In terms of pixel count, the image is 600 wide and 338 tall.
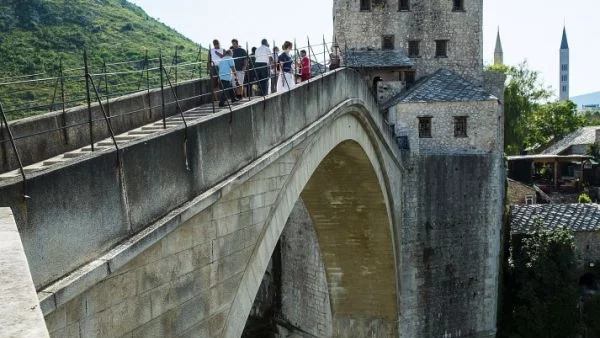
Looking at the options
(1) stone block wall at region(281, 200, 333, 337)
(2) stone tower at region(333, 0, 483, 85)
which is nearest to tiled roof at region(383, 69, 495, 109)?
(2) stone tower at region(333, 0, 483, 85)

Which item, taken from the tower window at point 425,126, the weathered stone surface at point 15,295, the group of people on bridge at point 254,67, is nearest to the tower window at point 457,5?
the tower window at point 425,126

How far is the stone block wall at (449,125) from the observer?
2223 centimetres

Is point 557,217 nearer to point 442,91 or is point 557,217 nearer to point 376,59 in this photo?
point 442,91

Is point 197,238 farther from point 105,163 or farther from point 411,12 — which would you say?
point 411,12

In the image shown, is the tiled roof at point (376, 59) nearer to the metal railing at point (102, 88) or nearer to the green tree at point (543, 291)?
the metal railing at point (102, 88)

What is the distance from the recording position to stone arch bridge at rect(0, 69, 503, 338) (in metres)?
5.54

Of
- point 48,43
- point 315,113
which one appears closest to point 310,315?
point 315,113

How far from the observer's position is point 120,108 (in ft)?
35.9

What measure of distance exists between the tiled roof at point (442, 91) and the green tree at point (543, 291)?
5925mm

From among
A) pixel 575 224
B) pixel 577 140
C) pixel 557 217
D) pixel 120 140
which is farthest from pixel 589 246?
pixel 577 140

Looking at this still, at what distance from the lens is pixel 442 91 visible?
2281 centimetres

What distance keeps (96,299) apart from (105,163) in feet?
3.41

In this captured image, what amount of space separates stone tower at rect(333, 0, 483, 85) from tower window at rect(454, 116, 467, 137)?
3129 millimetres

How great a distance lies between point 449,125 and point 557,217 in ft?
25.1
